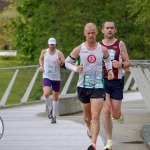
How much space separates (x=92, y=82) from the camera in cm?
1027

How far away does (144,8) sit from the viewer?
3269cm

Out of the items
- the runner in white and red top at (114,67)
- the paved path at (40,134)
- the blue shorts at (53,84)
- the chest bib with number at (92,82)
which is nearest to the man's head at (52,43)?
the blue shorts at (53,84)

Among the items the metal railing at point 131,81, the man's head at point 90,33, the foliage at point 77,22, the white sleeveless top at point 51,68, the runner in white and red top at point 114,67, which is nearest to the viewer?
the man's head at point 90,33

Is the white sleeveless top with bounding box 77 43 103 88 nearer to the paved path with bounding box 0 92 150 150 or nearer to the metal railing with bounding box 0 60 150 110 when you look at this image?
the paved path with bounding box 0 92 150 150

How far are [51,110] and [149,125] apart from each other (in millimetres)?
2633

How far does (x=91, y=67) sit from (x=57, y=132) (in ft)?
11.7

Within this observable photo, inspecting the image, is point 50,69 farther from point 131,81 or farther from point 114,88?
point 131,81

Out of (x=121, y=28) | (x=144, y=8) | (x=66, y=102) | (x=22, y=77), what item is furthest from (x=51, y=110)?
(x=121, y=28)

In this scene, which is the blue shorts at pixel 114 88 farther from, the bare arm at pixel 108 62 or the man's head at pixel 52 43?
the man's head at pixel 52 43

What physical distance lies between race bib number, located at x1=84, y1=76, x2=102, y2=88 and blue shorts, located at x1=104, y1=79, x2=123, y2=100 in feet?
2.06

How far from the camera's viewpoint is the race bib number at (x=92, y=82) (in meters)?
10.2

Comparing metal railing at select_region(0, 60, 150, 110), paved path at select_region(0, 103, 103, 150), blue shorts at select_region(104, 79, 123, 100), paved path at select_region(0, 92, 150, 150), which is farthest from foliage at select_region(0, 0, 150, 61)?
blue shorts at select_region(104, 79, 123, 100)

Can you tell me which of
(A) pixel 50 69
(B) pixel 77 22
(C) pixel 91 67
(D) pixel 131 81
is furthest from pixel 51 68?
(B) pixel 77 22

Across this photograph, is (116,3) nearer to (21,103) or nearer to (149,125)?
(21,103)
